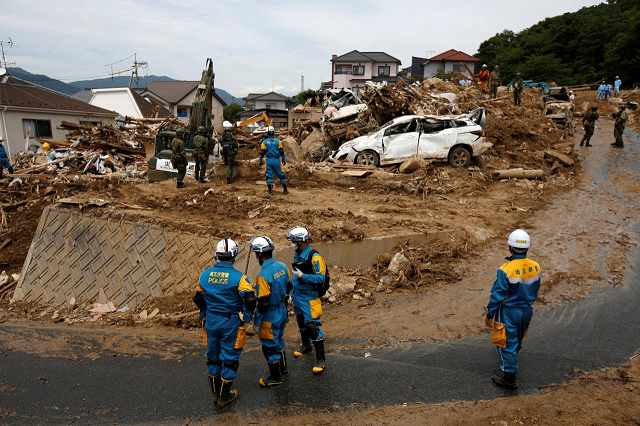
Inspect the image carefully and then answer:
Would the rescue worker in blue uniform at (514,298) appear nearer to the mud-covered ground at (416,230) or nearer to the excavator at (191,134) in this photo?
the mud-covered ground at (416,230)

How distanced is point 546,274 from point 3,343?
368 inches

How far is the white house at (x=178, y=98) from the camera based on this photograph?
4217 centimetres

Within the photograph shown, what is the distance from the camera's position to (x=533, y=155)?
14609 millimetres

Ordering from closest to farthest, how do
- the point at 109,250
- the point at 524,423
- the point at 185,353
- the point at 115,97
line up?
the point at 524,423, the point at 185,353, the point at 109,250, the point at 115,97

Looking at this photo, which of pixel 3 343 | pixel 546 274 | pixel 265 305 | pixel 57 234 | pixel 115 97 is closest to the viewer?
pixel 265 305

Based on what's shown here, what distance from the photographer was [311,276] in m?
4.77

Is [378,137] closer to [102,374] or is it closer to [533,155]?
[533,155]

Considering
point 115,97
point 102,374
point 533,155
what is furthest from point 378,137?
point 115,97

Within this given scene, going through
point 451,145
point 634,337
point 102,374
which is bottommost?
point 102,374

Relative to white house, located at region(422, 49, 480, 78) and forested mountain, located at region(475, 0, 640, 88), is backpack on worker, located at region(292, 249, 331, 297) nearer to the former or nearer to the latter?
forested mountain, located at region(475, 0, 640, 88)

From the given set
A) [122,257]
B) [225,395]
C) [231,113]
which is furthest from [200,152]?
[231,113]

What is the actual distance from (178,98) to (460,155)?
121 feet

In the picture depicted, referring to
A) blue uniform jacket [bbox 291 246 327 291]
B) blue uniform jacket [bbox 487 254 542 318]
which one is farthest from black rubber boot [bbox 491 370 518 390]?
blue uniform jacket [bbox 291 246 327 291]

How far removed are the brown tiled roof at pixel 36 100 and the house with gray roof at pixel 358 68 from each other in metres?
37.6
